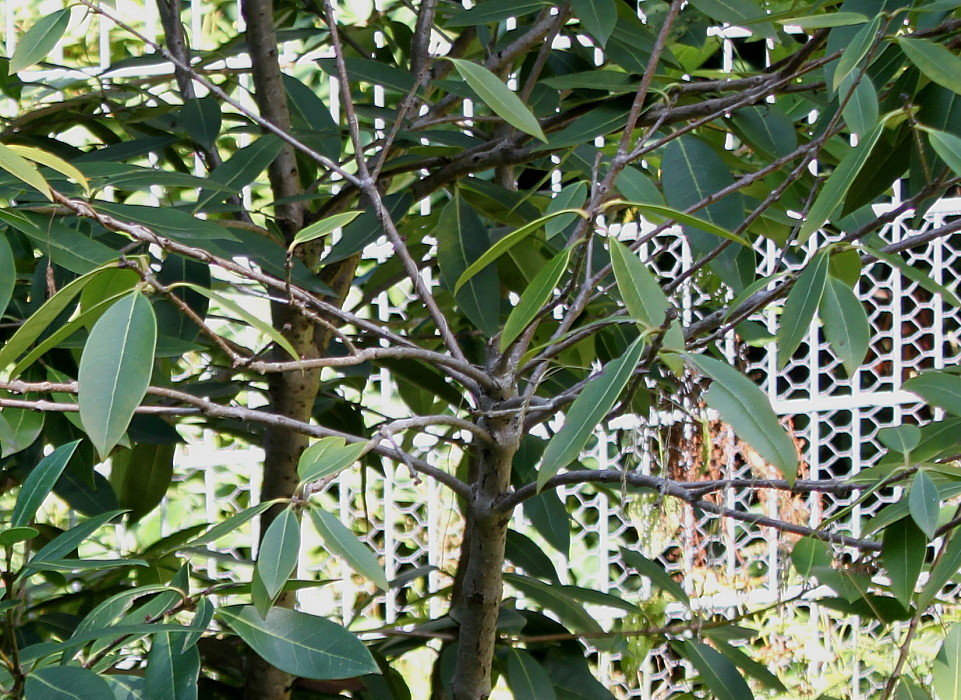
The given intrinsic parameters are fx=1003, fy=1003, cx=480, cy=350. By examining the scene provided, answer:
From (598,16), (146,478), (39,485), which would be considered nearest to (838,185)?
(598,16)

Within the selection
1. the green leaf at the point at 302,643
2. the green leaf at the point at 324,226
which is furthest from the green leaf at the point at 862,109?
the green leaf at the point at 302,643

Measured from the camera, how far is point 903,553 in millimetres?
533

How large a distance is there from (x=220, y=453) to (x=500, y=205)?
1.48 metres

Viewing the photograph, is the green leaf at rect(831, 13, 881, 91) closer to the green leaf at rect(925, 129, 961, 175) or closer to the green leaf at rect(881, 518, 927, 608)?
the green leaf at rect(925, 129, 961, 175)

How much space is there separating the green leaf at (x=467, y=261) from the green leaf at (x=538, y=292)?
25 cm

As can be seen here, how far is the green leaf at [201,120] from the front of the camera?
2.73ft

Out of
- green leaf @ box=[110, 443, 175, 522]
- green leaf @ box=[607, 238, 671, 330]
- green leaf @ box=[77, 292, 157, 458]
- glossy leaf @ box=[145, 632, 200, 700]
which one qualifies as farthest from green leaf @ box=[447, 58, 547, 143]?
green leaf @ box=[110, 443, 175, 522]

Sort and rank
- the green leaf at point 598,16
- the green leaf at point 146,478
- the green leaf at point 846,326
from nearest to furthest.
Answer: the green leaf at point 846,326 → the green leaf at point 598,16 → the green leaf at point 146,478

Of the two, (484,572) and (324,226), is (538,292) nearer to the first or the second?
(324,226)

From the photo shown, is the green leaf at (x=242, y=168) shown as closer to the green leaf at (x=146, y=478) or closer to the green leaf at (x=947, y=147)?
the green leaf at (x=146, y=478)

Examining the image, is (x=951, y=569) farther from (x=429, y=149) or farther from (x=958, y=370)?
(x=429, y=149)

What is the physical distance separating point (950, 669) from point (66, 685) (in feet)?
1.40

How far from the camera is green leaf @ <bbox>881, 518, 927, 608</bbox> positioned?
1.73ft

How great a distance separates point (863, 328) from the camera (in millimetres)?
472
